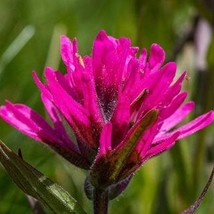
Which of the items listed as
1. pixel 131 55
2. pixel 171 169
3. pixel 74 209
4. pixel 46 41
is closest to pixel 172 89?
pixel 131 55

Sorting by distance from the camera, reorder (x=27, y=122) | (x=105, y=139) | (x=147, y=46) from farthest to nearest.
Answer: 1. (x=147, y=46)
2. (x=27, y=122)
3. (x=105, y=139)

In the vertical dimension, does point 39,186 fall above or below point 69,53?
below

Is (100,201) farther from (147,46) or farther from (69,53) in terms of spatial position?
(147,46)

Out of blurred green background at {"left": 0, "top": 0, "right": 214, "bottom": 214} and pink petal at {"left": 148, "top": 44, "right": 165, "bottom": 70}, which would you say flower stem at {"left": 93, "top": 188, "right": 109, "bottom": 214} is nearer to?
pink petal at {"left": 148, "top": 44, "right": 165, "bottom": 70}

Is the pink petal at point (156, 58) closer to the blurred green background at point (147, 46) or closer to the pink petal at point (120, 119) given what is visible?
the pink petal at point (120, 119)

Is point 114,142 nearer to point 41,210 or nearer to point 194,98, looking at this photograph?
point 41,210

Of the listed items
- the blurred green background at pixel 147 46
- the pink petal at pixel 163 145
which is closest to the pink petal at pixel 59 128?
the pink petal at pixel 163 145

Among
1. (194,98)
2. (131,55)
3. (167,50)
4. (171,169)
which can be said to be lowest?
(171,169)

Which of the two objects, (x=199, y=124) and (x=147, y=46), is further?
(x=147, y=46)

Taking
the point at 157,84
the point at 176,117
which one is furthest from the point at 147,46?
the point at 157,84
